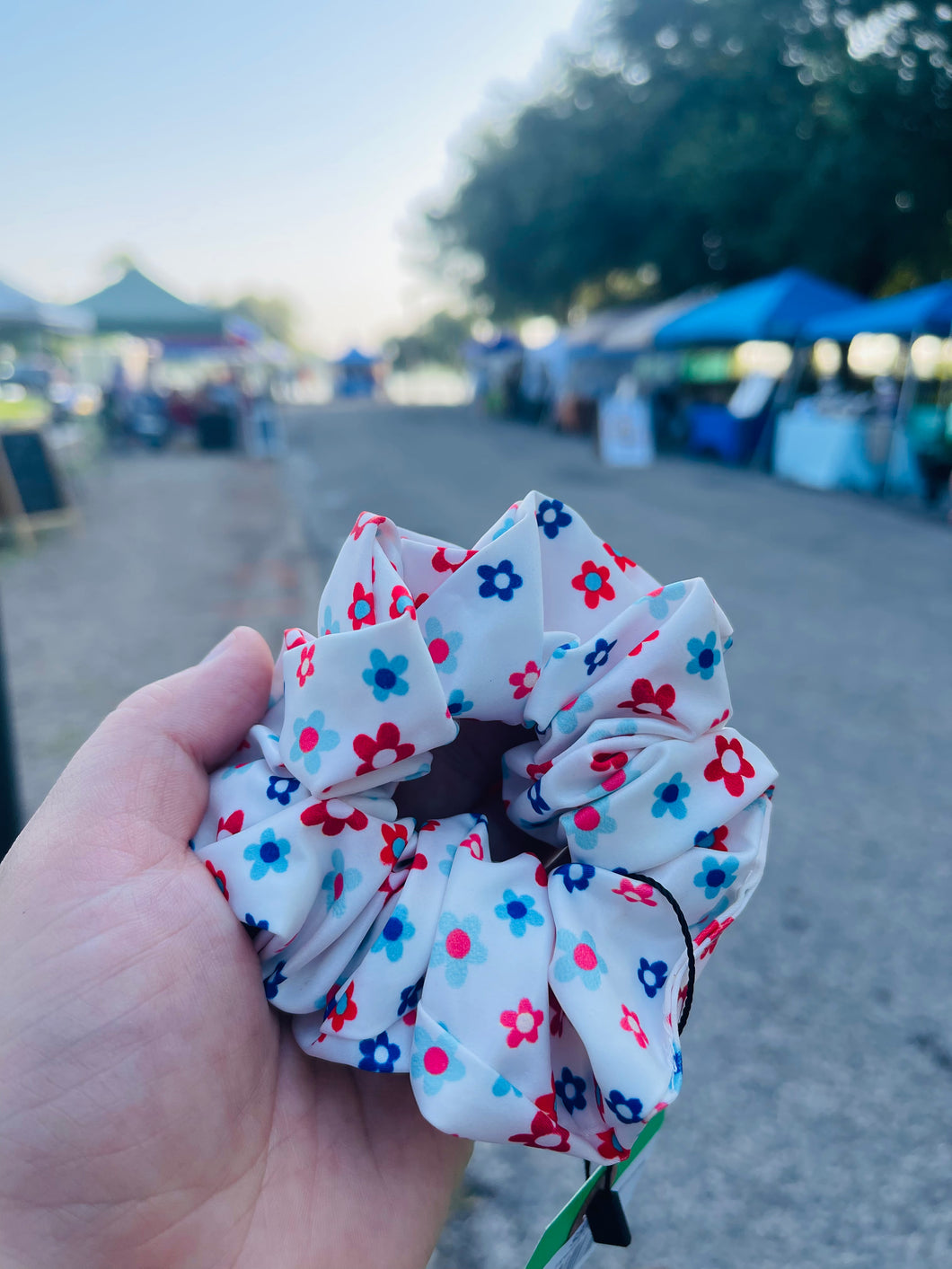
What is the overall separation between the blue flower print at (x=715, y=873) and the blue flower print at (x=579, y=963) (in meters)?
0.16

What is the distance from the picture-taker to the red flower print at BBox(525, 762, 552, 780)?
1.19m

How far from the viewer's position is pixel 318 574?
6.48 m

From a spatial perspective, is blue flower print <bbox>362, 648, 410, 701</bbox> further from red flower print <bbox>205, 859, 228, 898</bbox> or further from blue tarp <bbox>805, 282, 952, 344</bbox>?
→ blue tarp <bbox>805, 282, 952, 344</bbox>

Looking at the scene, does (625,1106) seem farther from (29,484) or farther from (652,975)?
(29,484)

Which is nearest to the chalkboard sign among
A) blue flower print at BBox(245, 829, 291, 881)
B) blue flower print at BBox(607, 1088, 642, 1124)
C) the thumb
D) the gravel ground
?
the gravel ground

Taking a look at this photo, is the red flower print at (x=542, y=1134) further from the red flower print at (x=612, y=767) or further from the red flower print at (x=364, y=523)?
the red flower print at (x=364, y=523)

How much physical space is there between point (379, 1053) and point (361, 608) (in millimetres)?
536

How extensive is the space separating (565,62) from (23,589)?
2031 cm

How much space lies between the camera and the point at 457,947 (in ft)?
3.45

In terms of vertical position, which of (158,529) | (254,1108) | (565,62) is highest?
(565,62)

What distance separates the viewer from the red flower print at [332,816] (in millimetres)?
1071

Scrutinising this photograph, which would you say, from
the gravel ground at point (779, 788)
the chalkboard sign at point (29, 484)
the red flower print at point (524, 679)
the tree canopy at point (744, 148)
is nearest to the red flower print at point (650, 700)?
the red flower print at point (524, 679)

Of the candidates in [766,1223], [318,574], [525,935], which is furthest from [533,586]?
[318,574]

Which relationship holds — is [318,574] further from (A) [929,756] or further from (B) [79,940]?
(B) [79,940]
